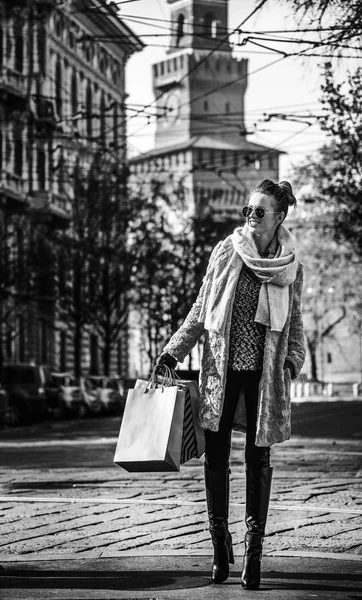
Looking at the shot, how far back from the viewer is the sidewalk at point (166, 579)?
5988 mm

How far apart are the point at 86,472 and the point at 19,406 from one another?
19.2 meters

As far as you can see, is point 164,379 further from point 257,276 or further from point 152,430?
point 257,276

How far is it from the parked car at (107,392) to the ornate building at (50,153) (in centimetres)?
305

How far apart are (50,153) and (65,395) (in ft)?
30.6

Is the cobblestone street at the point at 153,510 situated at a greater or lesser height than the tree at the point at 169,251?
lesser

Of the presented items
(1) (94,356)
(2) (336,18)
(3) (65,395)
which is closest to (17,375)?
(3) (65,395)

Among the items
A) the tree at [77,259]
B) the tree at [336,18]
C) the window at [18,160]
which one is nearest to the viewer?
the tree at [336,18]

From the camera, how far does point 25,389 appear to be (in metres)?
33.4

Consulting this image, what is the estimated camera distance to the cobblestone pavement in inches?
309

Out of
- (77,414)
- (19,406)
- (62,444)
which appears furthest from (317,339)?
(62,444)

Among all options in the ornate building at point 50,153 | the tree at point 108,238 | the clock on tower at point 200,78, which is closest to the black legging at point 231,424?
the ornate building at point 50,153

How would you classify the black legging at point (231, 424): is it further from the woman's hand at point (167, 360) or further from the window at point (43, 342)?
the window at point (43, 342)

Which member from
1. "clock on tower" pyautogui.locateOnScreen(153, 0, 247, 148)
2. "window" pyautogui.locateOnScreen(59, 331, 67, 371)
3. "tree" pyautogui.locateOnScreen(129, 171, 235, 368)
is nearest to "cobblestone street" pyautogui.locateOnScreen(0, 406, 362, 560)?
"tree" pyautogui.locateOnScreen(129, 171, 235, 368)

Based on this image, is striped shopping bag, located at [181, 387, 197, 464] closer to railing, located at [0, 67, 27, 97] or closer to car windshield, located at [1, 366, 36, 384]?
car windshield, located at [1, 366, 36, 384]
